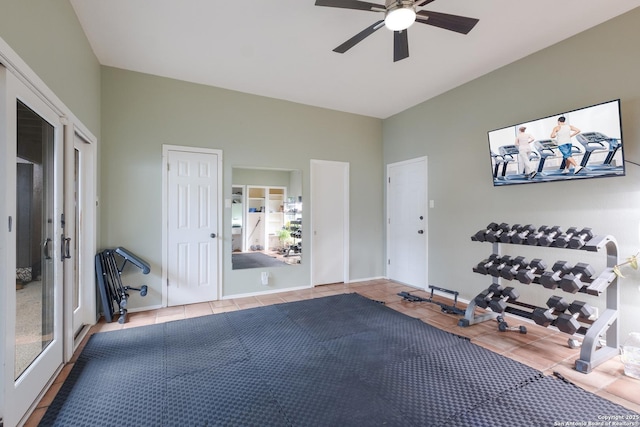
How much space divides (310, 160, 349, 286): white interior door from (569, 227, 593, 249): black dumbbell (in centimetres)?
327

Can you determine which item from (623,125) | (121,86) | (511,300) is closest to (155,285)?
(121,86)

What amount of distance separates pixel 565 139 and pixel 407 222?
258 centimetres

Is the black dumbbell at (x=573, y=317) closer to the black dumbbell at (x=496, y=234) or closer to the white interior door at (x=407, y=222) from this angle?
the black dumbbell at (x=496, y=234)

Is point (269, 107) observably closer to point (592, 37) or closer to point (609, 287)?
point (592, 37)

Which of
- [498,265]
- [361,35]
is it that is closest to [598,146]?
[498,265]

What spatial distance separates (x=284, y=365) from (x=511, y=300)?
2444 millimetres

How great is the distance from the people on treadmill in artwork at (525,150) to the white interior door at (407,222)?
1.57 m

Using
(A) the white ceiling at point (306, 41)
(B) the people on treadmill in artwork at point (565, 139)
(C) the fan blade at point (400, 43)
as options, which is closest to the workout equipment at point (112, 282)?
(A) the white ceiling at point (306, 41)

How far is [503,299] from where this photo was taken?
10.3 feet

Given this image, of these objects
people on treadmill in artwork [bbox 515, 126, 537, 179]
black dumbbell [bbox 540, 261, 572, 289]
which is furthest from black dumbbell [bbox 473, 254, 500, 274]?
people on treadmill in artwork [bbox 515, 126, 537, 179]

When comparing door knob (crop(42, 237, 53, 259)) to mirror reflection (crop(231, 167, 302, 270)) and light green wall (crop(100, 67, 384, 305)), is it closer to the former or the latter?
light green wall (crop(100, 67, 384, 305))

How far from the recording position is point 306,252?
5.02 meters

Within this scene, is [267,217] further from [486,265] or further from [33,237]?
[486,265]

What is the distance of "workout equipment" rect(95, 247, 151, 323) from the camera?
3.41 meters
